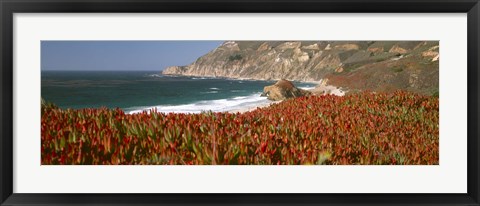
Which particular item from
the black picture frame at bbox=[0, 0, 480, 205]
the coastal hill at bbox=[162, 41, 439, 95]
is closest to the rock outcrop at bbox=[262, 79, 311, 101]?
the coastal hill at bbox=[162, 41, 439, 95]

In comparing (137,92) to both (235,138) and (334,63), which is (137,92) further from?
(334,63)

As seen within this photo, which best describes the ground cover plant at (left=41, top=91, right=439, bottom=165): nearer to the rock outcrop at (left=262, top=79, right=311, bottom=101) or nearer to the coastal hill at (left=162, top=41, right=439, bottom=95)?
the rock outcrop at (left=262, top=79, right=311, bottom=101)

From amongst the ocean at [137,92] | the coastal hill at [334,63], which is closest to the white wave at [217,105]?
the ocean at [137,92]

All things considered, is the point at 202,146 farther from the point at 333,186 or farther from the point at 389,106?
the point at 389,106

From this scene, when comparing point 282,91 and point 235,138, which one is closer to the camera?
point 235,138
